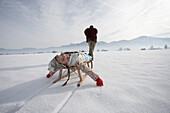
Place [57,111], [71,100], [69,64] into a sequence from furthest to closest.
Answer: [69,64] → [71,100] → [57,111]

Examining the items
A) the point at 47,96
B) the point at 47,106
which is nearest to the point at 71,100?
the point at 47,106

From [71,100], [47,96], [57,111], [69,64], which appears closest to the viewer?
[57,111]

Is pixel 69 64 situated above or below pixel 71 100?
above

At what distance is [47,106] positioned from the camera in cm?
117

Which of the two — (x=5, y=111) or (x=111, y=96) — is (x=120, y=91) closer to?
(x=111, y=96)

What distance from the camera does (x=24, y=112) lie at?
108 centimetres

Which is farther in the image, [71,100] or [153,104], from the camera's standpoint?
[71,100]

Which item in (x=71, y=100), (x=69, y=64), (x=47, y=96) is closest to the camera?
(x=71, y=100)

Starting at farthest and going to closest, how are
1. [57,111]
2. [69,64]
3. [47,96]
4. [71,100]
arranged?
[69,64] < [47,96] < [71,100] < [57,111]

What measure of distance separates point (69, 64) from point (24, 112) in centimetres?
114

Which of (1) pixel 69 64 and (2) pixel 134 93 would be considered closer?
(2) pixel 134 93

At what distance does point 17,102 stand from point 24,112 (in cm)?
39

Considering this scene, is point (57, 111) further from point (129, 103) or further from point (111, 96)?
point (129, 103)

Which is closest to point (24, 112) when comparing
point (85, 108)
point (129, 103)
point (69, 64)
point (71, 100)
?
point (71, 100)
